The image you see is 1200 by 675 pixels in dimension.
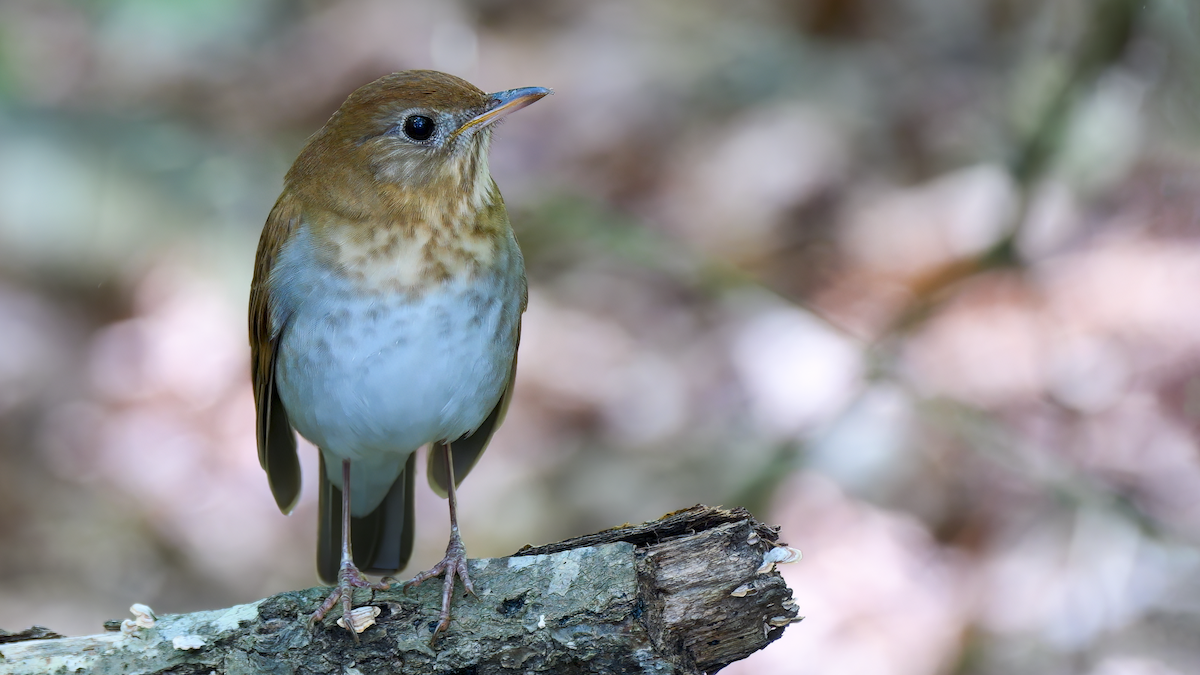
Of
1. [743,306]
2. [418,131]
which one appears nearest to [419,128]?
[418,131]

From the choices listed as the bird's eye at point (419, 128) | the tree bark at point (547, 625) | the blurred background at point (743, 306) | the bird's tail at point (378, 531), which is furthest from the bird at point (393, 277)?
the blurred background at point (743, 306)

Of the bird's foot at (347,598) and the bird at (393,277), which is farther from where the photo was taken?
the bird at (393,277)

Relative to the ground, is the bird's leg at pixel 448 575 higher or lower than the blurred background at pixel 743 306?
lower

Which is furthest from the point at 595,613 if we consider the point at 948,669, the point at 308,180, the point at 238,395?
the point at 238,395

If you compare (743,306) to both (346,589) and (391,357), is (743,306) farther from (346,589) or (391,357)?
(346,589)

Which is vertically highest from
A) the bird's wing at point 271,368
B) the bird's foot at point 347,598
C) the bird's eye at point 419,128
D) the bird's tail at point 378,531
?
the bird's eye at point 419,128

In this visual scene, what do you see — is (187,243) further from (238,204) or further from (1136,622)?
(1136,622)

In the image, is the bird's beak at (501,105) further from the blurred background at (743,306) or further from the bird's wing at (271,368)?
the blurred background at (743,306)
